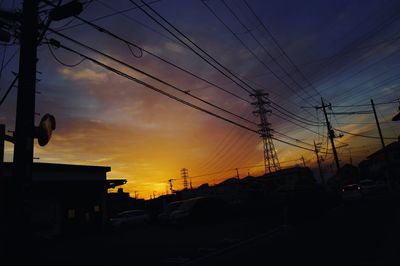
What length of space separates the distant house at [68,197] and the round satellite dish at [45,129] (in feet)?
52.6

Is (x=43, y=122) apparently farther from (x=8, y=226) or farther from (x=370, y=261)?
(x=370, y=261)

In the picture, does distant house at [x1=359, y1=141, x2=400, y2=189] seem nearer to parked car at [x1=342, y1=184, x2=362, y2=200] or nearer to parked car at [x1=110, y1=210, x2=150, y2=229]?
parked car at [x1=342, y1=184, x2=362, y2=200]

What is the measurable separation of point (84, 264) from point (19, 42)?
7396 millimetres

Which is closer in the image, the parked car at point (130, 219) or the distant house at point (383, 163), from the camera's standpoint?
the parked car at point (130, 219)

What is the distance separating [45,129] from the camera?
832 cm

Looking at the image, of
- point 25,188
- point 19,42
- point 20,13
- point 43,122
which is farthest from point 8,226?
point 20,13

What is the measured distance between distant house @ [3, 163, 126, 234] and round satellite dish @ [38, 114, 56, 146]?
16.0 meters

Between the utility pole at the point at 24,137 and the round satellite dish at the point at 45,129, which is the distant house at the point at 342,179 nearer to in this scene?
the round satellite dish at the point at 45,129

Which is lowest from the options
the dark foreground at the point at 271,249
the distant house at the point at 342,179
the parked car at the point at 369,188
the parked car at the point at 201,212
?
the dark foreground at the point at 271,249

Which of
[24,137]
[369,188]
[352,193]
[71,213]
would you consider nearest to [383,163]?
[369,188]

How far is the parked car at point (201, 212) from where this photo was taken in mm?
21141

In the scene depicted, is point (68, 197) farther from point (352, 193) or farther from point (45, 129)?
point (352, 193)

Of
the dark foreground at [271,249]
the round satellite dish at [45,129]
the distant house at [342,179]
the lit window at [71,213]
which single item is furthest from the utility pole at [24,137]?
the distant house at [342,179]

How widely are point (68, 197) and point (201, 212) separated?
1048 cm
